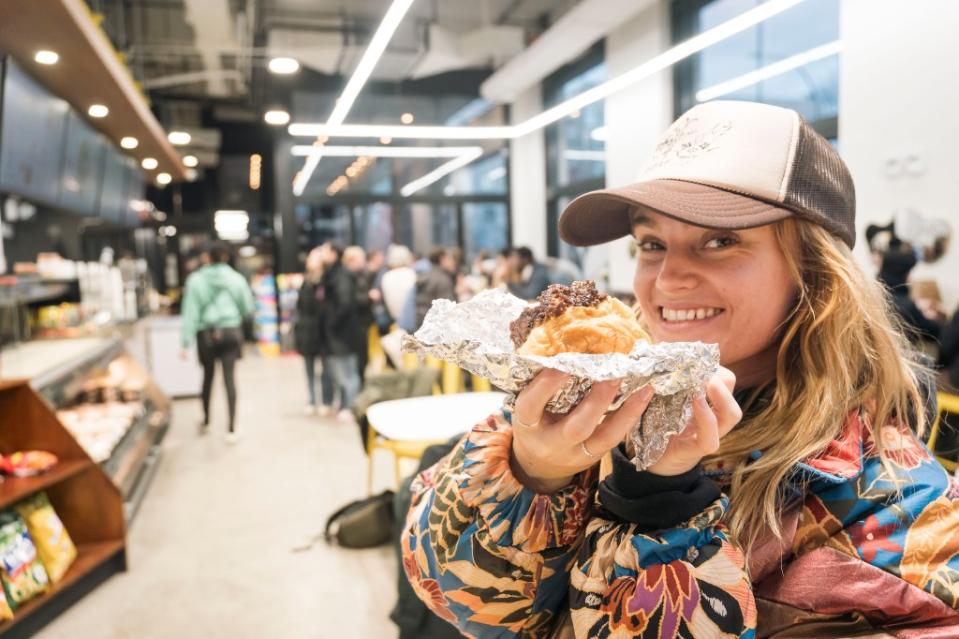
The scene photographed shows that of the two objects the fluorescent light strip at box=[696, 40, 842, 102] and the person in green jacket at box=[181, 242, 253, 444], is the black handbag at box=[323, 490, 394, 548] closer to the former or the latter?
the person in green jacket at box=[181, 242, 253, 444]

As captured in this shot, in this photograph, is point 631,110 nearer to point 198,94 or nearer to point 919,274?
point 919,274

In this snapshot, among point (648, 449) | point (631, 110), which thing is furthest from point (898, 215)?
point (648, 449)

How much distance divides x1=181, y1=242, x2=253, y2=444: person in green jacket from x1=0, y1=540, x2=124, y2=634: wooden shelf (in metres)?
2.63

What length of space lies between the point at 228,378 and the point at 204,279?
3.01ft

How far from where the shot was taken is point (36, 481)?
3.23 m

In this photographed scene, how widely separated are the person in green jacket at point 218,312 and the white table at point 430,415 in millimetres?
2860

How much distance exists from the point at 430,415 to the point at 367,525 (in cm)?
83

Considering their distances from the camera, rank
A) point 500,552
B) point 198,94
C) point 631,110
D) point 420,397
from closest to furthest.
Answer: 1. point 500,552
2. point 420,397
3. point 631,110
4. point 198,94

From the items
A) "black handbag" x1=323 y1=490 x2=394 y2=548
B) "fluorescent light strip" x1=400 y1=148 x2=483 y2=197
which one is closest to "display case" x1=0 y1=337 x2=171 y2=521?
"black handbag" x1=323 y1=490 x2=394 y2=548

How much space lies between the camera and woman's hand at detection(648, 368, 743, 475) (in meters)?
0.82

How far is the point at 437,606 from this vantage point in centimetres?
105

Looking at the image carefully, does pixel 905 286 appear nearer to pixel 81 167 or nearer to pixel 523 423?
pixel 523 423

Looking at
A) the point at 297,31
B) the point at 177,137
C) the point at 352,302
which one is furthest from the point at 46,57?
the point at 297,31

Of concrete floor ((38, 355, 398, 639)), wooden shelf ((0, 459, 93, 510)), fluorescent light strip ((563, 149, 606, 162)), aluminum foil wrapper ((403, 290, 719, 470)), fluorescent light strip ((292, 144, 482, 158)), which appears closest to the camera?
aluminum foil wrapper ((403, 290, 719, 470))
